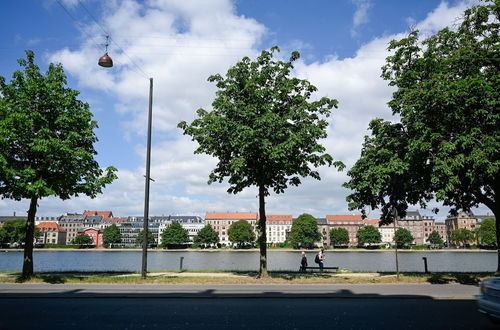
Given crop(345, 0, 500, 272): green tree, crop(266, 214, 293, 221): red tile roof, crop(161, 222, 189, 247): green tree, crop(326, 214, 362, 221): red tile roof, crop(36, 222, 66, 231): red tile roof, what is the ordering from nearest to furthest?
crop(345, 0, 500, 272): green tree → crop(161, 222, 189, 247): green tree → crop(326, 214, 362, 221): red tile roof → crop(36, 222, 66, 231): red tile roof → crop(266, 214, 293, 221): red tile roof

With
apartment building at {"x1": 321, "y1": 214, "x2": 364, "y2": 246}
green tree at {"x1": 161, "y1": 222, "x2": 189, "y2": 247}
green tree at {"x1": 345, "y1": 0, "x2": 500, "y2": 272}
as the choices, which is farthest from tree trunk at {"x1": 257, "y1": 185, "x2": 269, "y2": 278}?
apartment building at {"x1": 321, "y1": 214, "x2": 364, "y2": 246}

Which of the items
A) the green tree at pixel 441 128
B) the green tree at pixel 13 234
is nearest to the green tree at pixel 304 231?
the green tree at pixel 13 234

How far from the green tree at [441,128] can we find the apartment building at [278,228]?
6753 inches

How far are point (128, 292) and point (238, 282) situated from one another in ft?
17.1

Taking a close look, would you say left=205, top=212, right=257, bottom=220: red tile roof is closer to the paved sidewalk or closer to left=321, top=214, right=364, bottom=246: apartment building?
left=321, top=214, right=364, bottom=246: apartment building

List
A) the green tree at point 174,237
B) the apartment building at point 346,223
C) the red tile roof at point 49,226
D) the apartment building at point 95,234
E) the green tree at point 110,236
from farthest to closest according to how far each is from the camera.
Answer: the red tile roof at point 49,226
the apartment building at point 346,223
the apartment building at point 95,234
the green tree at point 110,236
the green tree at point 174,237

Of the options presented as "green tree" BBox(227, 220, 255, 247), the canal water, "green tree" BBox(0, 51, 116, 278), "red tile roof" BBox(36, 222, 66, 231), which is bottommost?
the canal water

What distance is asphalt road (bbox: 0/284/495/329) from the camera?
346 inches

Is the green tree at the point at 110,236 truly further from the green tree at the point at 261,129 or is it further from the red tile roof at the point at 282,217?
the green tree at the point at 261,129

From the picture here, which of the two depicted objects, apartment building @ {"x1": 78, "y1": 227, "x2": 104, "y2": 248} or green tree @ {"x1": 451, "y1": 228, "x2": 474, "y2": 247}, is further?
apartment building @ {"x1": 78, "y1": 227, "x2": 104, "y2": 248}

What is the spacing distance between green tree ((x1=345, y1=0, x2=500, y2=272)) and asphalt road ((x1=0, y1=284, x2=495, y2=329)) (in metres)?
5.83

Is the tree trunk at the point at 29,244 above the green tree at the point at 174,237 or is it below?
above

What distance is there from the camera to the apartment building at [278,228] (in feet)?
629

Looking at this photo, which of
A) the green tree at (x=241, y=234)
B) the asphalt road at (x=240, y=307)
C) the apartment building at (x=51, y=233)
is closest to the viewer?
the asphalt road at (x=240, y=307)
